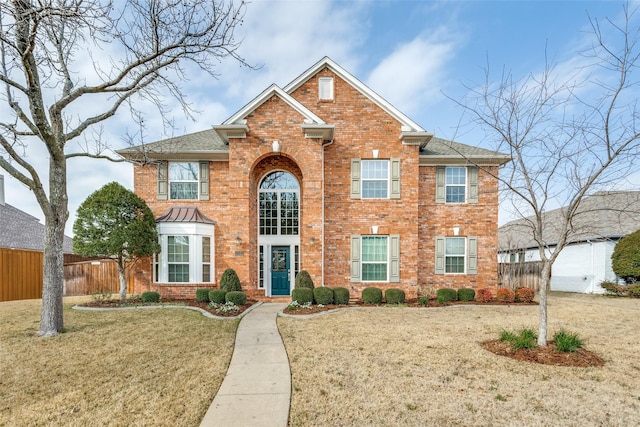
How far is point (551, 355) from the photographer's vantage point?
6.24m

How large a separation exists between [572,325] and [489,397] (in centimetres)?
649

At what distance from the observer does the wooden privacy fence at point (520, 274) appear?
17328 millimetres

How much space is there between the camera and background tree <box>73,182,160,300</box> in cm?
1173

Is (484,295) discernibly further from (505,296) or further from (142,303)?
(142,303)

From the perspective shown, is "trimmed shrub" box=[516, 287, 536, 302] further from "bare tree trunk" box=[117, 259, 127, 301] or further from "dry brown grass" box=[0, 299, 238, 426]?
"bare tree trunk" box=[117, 259, 127, 301]

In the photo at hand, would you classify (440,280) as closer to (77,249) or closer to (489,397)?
(489,397)

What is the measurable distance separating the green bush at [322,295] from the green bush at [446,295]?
446cm

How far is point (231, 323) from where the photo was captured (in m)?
9.06

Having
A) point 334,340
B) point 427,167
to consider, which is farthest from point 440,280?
point 334,340

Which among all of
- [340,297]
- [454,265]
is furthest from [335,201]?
[454,265]

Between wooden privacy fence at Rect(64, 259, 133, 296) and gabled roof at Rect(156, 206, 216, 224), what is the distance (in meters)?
5.32

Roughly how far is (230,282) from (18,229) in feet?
56.4

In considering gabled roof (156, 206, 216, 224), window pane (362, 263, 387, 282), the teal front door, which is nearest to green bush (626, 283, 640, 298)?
window pane (362, 263, 387, 282)

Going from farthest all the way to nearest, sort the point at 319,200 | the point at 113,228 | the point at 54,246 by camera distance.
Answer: the point at 319,200, the point at 113,228, the point at 54,246
